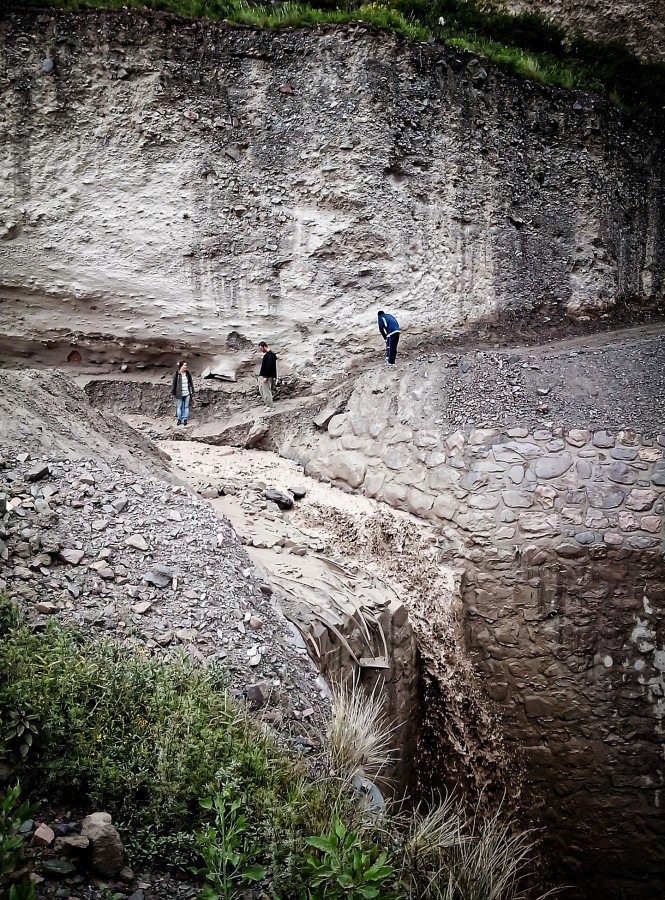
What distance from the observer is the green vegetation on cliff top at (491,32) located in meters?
11.9

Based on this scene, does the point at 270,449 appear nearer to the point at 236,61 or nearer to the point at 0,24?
the point at 236,61

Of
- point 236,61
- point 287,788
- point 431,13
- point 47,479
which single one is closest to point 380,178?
point 236,61

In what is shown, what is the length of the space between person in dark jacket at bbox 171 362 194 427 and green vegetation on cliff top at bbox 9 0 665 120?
17.3ft

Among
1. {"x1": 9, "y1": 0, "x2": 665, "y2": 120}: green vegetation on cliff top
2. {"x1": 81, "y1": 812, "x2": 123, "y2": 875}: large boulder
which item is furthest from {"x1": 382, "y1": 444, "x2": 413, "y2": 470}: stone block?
{"x1": 81, "y1": 812, "x2": 123, "y2": 875}: large boulder

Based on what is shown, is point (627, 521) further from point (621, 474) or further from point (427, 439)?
point (427, 439)

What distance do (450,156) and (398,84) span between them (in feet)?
4.23

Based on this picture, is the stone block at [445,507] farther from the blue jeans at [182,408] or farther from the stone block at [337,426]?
the blue jeans at [182,408]

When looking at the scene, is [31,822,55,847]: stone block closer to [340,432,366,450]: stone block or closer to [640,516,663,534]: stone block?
[640,516,663,534]: stone block

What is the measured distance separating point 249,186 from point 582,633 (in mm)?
7809

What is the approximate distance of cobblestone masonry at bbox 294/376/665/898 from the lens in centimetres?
860

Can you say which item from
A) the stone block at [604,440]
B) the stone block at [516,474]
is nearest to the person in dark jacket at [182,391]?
the stone block at [516,474]

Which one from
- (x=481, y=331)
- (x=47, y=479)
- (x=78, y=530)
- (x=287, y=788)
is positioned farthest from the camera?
(x=481, y=331)

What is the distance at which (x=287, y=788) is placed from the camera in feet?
13.2

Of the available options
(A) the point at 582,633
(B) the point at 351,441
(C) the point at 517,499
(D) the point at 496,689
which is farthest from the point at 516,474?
(D) the point at 496,689
